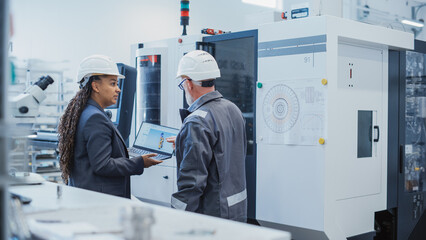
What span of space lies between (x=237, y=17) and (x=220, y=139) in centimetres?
605

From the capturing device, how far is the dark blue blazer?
238 centimetres

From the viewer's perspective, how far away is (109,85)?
8.60 feet

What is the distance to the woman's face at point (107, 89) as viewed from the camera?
259 centimetres

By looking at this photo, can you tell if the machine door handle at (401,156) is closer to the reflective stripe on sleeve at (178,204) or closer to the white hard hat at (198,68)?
the white hard hat at (198,68)

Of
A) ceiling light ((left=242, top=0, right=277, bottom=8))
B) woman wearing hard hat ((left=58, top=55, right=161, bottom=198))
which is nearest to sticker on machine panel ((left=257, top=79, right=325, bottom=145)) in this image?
woman wearing hard hat ((left=58, top=55, right=161, bottom=198))

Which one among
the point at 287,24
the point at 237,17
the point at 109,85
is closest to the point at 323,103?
the point at 287,24

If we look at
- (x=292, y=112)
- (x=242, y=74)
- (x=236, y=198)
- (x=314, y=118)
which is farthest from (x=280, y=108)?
(x=236, y=198)

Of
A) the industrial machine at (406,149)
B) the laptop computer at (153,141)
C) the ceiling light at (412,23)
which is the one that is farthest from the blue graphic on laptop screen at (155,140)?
the ceiling light at (412,23)

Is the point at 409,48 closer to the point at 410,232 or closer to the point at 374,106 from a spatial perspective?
the point at 374,106

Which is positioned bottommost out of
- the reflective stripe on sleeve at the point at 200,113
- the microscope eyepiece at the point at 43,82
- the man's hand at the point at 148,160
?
the man's hand at the point at 148,160

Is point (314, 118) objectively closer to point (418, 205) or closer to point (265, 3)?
point (418, 205)

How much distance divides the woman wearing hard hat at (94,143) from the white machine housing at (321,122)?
1094 mm

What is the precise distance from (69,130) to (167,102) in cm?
167

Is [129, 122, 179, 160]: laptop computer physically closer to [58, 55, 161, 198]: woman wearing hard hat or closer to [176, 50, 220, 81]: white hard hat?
[58, 55, 161, 198]: woman wearing hard hat
